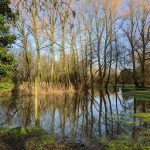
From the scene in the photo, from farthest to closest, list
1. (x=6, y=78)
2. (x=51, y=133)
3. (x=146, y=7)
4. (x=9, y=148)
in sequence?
(x=146, y=7), (x=6, y=78), (x=51, y=133), (x=9, y=148)

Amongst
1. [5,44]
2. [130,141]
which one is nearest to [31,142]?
[130,141]

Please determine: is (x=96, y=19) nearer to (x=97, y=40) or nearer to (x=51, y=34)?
(x=97, y=40)

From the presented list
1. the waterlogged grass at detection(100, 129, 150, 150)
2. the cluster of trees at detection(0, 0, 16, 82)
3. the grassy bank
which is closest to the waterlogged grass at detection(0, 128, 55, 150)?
the grassy bank

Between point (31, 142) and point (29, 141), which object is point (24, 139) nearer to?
point (29, 141)

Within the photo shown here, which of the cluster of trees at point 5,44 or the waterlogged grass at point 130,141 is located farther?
the cluster of trees at point 5,44

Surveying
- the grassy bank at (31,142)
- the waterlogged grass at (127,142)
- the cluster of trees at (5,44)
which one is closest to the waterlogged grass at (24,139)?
the grassy bank at (31,142)

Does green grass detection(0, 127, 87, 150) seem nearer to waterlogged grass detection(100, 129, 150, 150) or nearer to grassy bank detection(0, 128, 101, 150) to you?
grassy bank detection(0, 128, 101, 150)

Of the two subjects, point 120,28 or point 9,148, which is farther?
point 120,28

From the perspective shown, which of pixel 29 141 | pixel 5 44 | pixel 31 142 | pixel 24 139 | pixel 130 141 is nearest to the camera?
pixel 31 142

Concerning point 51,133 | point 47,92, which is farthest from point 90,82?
point 51,133

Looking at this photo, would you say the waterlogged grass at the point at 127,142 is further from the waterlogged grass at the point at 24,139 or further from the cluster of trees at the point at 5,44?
the cluster of trees at the point at 5,44

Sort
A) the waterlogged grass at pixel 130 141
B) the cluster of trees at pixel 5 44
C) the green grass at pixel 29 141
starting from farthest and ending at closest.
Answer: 1. the cluster of trees at pixel 5 44
2. the waterlogged grass at pixel 130 141
3. the green grass at pixel 29 141

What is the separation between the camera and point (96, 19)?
46312mm

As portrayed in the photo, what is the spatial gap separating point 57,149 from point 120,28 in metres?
A: 42.1
